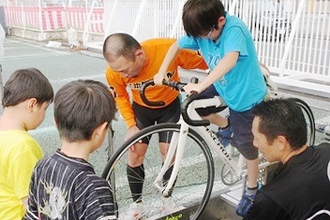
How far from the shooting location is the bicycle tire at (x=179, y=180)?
208 centimetres

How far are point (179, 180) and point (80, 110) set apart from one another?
1.90 m

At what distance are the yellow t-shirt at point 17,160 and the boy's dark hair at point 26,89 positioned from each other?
14 centimetres

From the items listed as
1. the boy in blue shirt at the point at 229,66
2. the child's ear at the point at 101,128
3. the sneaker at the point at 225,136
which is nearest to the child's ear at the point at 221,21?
the boy in blue shirt at the point at 229,66

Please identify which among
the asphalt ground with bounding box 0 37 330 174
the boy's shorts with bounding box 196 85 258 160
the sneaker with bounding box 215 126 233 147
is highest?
the boy's shorts with bounding box 196 85 258 160

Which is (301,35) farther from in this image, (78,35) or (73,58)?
(78,35)

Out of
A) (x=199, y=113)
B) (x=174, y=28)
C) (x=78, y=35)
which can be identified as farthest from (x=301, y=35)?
(x=78, y=35)

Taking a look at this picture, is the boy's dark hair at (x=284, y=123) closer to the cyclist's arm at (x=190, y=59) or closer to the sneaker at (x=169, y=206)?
the cyclist's arm at (x=190, y=59)

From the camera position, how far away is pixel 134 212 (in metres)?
2.41

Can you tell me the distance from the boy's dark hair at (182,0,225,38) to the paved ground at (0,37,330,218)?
1.56 metres

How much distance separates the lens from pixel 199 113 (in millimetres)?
2359

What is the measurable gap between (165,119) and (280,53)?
403cm

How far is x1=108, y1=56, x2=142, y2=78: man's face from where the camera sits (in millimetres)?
2057

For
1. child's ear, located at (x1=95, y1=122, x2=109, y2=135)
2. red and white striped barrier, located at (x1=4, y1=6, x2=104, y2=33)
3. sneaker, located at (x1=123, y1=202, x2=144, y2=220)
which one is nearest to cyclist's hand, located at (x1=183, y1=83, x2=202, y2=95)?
child's ear, located at (x1=95, y1=122, x2=109, y2=135)

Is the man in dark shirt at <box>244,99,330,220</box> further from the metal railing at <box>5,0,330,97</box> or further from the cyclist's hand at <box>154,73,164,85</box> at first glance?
the metal railing at <box>5,0,330,97</box>
